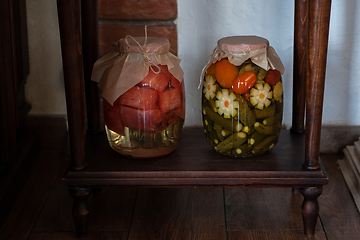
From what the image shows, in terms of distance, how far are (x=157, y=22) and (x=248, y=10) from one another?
227mm

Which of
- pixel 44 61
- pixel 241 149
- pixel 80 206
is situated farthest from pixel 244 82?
pixel 44 61

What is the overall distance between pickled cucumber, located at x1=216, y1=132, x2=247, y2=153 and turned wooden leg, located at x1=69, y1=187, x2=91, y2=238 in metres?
0.27

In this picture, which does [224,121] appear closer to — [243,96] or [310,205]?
[243,96]

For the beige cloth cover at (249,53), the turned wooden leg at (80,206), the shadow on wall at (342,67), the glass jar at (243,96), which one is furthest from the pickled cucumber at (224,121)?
the shadow on wall at (342,67)

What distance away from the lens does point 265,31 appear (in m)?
1.01

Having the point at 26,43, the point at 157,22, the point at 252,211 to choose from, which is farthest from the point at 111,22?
the point at 252,211

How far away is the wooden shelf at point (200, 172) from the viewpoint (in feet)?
2.42

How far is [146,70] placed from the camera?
729 millimetres

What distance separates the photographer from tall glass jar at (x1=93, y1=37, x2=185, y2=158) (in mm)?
735

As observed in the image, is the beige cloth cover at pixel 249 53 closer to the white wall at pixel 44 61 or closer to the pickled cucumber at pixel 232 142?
the pickled cucumber at pixel 232 142

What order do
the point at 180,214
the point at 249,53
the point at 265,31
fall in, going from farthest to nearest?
the point at 265,31 < the point at 180,214 < the point at 249,53

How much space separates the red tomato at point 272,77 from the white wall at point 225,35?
11.4 inches

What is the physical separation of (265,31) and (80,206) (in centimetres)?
61

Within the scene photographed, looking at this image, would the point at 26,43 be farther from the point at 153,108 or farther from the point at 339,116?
the point at 339,116
